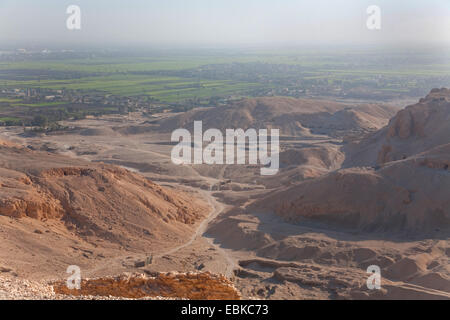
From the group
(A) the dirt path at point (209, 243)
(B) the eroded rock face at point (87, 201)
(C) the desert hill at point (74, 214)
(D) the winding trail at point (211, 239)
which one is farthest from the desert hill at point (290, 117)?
(C) the desert hill at point (74, 214)

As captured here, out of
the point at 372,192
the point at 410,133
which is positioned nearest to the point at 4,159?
the point at 372,192

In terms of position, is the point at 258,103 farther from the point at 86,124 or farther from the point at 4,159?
the point at 4,159

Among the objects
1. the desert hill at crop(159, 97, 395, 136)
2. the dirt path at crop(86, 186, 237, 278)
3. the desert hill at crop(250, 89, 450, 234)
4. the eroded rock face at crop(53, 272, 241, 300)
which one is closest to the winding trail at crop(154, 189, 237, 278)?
the dirt path at crop(86, 186, 237, 278)

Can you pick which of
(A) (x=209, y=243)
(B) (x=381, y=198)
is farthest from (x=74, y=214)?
(B) (x=381, y=198)

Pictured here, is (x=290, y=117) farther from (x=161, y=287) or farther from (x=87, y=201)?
(x=161, y=287)

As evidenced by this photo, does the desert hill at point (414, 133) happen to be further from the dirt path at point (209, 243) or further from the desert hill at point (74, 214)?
the desert hill at point (74, 214)

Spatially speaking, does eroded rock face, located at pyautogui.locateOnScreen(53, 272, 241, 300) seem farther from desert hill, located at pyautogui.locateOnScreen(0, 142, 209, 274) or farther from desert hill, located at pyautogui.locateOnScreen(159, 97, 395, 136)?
desert hill, located at pyautogui.locateOnScreen(159, 97, 395, 136)
